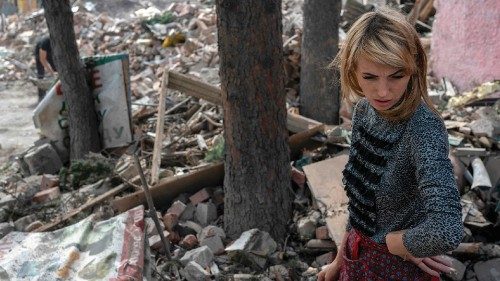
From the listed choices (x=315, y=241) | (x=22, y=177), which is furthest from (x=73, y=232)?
(x=22, y=177)

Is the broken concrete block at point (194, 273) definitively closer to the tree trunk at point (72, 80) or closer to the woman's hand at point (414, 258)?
the woman's hand at point (414, 258)

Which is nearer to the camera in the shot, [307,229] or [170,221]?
[307,229]

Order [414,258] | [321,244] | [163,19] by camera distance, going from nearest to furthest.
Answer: [414,258] → [321,244] → [163,19]

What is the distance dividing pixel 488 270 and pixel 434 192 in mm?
2669

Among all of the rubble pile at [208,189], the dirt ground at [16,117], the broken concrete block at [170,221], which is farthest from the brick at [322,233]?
the dirt ground at [16,117]

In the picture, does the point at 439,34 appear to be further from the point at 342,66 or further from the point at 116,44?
the point at 116,44

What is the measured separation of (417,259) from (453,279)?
229 centimetres

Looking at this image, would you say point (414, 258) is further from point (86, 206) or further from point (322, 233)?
point (86, 206)

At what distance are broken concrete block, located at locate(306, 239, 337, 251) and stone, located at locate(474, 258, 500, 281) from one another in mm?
1108

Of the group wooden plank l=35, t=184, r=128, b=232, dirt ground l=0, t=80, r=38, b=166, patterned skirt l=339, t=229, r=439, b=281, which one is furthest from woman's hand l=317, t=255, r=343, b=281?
dirt ground l=0, t=80, r=38, b=166

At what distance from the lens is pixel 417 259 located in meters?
1.83

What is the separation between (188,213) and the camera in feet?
15.8

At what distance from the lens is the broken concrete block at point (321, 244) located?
4176 mm

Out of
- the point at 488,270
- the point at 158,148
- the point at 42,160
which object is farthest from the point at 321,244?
the point at 42,160
